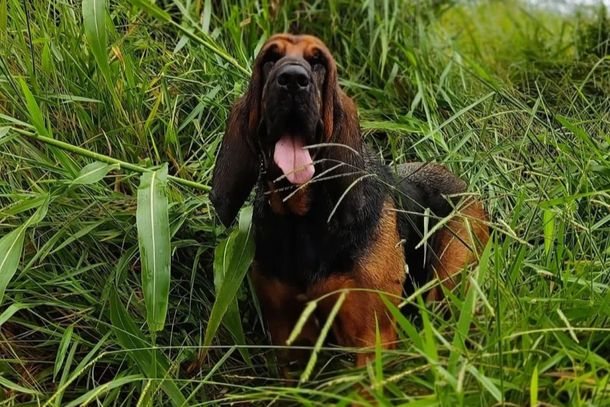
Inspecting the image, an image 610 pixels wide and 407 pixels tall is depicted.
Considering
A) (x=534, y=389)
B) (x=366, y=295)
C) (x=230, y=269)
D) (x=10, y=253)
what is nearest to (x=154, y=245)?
(x=230, y=269)

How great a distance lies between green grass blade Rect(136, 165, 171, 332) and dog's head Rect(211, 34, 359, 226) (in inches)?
8.5

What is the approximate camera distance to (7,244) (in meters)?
3.95

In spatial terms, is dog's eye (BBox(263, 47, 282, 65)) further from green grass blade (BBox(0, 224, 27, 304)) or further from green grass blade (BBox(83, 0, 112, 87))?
green grass blade (BBox(0, 224, 27, 304))

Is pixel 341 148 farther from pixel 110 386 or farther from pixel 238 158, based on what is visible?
pixel 110 386

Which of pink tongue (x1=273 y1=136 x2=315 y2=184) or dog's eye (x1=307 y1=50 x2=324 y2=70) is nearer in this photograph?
pink tongue (x1=273 y1=136 x2=315 y2=184)

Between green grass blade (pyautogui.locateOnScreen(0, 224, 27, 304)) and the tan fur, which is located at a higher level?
green grass blade (pyautogui.locateOnScreen(0, 224, 27, 304))

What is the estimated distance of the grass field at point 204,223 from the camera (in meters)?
Answer: 3.12

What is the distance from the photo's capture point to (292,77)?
3555 mm

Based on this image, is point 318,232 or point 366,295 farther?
point 318,232

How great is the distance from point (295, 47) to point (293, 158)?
0.43 metres

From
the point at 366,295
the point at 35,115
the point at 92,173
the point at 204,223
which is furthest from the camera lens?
the point at 204,223

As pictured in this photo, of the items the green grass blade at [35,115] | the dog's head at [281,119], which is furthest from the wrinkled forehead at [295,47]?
the green grass blade at [35,115]

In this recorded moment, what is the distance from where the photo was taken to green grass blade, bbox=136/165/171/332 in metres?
3.69

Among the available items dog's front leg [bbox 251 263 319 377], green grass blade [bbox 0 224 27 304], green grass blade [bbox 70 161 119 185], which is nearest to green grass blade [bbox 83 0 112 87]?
green grass blade [bbox 70 161 119 185]
